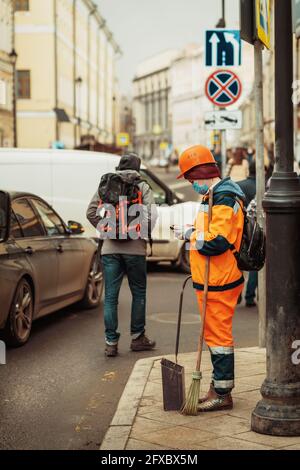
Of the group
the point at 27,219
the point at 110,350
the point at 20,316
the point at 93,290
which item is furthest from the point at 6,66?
the point at 110,350

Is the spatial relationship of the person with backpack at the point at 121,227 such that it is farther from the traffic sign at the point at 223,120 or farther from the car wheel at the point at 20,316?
the traffic sign at the point at 223,120

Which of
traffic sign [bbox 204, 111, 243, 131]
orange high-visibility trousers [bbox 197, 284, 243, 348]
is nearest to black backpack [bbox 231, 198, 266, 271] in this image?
orange high-visibility trousers [bbox 197, 284, 243, 348]

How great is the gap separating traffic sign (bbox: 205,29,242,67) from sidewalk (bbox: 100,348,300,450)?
10.3m

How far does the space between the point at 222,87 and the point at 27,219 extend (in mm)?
8971

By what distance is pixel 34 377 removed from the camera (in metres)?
8.12

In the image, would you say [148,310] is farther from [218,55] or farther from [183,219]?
[218,55]

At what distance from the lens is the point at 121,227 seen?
9008mm

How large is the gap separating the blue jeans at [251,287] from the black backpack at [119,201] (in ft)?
11.5

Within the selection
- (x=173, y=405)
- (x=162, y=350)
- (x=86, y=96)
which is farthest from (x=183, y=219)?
(x=86, y=96)

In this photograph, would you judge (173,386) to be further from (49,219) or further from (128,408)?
(49,219)

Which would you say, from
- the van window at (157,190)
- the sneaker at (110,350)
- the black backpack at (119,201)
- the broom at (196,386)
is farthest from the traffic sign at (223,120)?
the broom at (196,386)

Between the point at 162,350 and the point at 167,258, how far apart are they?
23.6ft

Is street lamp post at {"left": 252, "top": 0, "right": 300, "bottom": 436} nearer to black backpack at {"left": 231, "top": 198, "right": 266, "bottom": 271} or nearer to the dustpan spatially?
black backpack at {"left": 231, "top": 198, "right": 266, "bottom": 271}

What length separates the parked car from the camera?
933 cm
